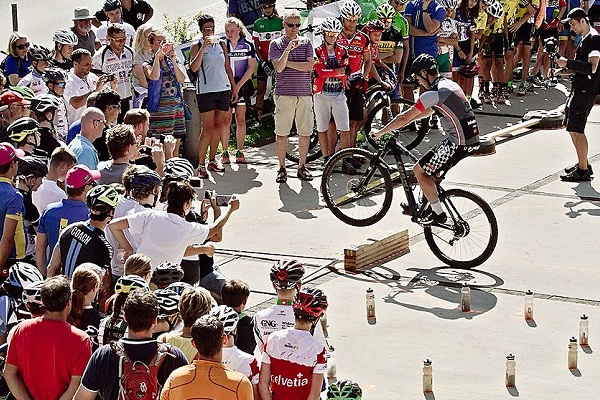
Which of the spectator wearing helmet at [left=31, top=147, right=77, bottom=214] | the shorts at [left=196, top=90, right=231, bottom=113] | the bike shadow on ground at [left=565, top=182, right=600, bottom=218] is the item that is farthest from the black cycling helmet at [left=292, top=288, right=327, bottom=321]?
the shorts at [left=196, top=90, right=231, bottom=113]

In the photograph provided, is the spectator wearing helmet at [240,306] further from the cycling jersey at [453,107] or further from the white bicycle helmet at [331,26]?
the white bicycle helmet at [331,26]

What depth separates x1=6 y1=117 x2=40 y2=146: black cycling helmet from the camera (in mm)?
9977

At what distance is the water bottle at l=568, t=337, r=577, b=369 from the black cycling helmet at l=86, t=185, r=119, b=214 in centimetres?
354

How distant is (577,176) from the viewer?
14391 mm

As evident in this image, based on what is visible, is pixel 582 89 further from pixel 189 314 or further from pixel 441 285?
pixel 189 314

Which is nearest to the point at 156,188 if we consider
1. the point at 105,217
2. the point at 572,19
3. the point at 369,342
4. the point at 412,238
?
the point at 105,217

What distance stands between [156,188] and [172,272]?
1.25 m

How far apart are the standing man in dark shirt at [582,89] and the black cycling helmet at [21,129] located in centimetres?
690

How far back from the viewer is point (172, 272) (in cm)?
754

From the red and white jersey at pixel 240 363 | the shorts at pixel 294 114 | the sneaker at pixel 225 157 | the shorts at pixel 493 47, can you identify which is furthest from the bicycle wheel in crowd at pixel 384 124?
the red and white jersey at pixel 240 363

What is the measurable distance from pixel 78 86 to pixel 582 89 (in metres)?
6.16

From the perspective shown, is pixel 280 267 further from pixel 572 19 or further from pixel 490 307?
pixel 572 19

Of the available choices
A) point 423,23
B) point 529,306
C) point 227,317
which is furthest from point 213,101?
point 227,317

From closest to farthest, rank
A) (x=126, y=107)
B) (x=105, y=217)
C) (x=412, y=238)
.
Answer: (x=105, y=217) → (x=412, y=238) → (x=126, y=107)
